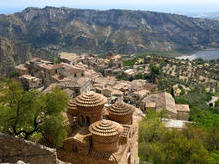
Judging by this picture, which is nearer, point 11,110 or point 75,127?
point 11,110

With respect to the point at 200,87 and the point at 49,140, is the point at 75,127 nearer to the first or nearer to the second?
the point at 49,140

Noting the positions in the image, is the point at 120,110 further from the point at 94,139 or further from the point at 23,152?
the point at 23,152

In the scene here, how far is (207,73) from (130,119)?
328 feet

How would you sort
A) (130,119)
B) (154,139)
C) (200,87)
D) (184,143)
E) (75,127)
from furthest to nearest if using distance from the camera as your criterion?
(200,87) < (154,139) < (184,143) < (130,119) < (75,127)

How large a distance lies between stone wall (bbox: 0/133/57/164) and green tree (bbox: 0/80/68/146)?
197 cm

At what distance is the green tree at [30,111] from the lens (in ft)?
51.4

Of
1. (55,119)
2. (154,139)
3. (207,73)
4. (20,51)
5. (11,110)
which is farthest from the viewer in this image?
(20,51)

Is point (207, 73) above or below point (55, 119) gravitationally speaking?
below

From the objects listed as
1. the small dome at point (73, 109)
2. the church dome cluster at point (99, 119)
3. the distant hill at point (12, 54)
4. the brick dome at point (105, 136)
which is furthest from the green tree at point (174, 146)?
the distant hill at point (12, 54)

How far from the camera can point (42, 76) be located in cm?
7181

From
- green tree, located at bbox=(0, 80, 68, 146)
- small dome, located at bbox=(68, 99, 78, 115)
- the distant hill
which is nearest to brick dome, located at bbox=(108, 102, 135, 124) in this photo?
small dome, located at bbox=(68, 99, 78, 115)

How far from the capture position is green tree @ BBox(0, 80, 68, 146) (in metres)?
15.7

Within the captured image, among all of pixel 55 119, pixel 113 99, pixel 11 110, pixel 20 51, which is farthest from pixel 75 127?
pixel 20 51

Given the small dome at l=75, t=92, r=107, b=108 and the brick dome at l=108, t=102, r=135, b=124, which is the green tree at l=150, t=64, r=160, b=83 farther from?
the small dome at l=75, t=92, r=107, b=108
